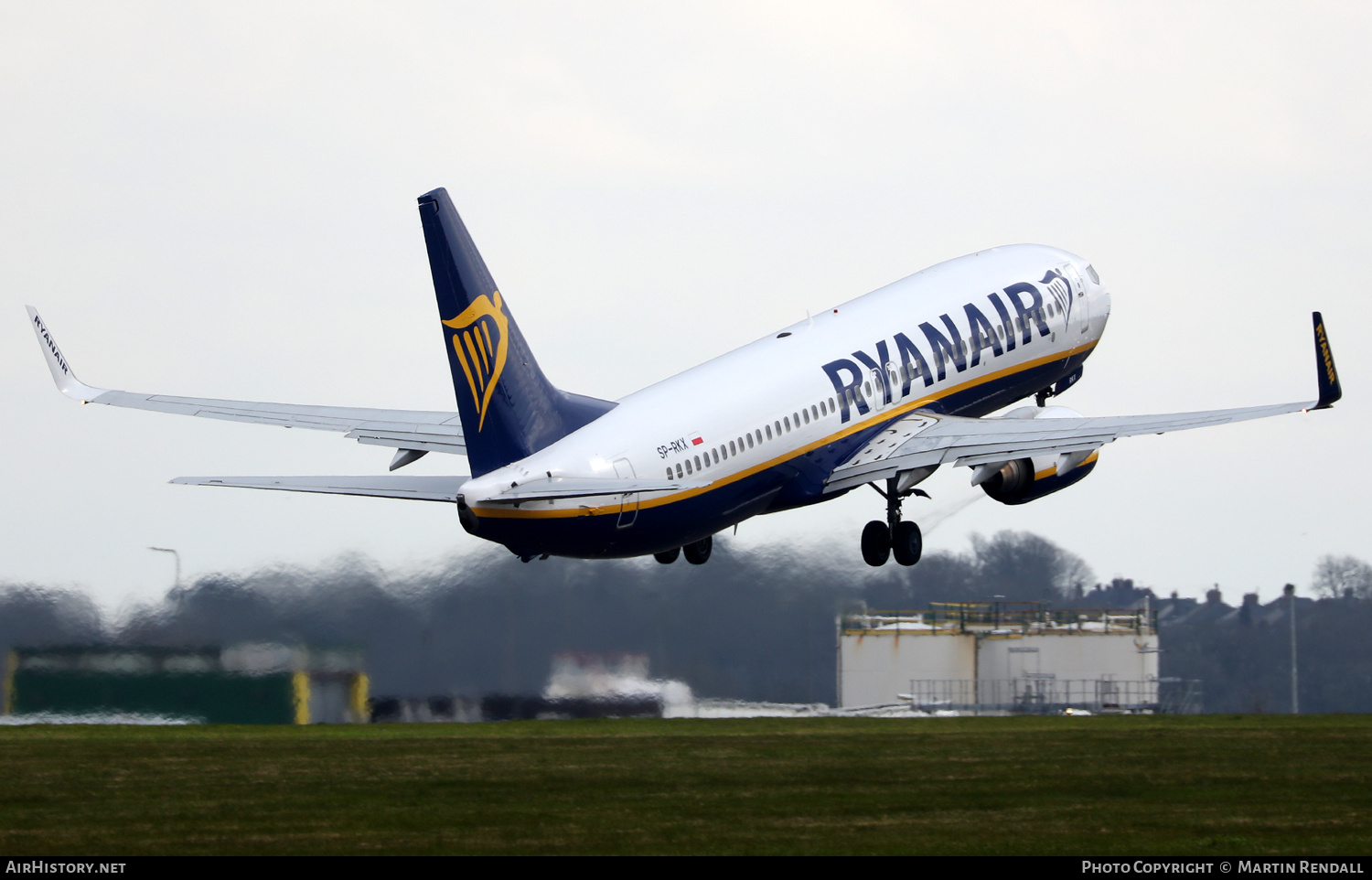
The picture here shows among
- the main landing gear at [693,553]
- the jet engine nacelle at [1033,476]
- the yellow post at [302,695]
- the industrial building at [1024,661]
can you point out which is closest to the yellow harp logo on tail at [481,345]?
the yellow post at [302,695]

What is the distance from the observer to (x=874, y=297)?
46.1 m

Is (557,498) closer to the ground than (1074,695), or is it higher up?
higher up

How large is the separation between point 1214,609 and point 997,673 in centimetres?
792

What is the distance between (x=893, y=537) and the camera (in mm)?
44188

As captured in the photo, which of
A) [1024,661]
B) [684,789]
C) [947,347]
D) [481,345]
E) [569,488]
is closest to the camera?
[684,789]

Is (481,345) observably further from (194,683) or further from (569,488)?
(194,683)

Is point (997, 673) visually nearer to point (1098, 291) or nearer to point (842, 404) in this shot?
point (1098, 291)

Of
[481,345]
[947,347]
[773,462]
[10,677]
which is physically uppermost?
[947,347]

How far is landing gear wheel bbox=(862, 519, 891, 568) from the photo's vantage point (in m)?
44.4

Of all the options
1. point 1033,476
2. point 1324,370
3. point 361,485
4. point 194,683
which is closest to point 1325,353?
point 1324,370

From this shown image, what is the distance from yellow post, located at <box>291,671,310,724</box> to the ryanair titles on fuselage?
13175 mm

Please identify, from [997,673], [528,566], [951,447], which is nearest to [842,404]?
[951,447]

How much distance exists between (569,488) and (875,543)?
13758mm

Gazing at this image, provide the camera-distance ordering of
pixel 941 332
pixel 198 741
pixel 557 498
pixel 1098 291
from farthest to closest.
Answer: pixel 1098 291 → pixel 941 332 → pixel 198 741 → pixel 557 498
